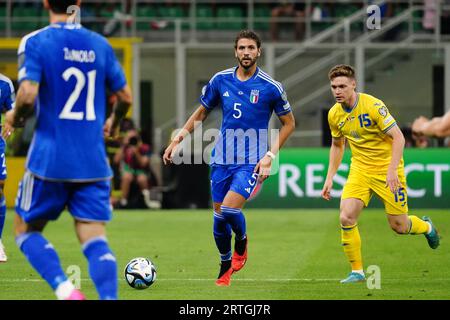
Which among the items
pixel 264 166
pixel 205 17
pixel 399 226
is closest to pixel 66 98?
pixel 264 166

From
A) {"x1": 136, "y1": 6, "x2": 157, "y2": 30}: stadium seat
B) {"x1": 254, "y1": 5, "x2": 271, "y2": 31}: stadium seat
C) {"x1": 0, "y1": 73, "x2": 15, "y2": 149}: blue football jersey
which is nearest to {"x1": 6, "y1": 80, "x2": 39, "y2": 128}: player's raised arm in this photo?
{"x1": 0, "y1": 73, "x2": 15, "y2": 149}: blue football jersey

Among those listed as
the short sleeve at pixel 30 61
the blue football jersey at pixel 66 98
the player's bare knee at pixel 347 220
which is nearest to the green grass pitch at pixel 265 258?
the player's bare knee at pixel 347 220

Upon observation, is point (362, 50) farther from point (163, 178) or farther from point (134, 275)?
point (134, 275)

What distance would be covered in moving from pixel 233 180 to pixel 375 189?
5.54 feet

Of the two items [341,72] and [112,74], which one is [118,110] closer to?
[112,74]

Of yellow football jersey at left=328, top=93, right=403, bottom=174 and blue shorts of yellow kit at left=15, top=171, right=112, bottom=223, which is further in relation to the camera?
yellow football jersey at left=328, top=93, right=403, bottom=174

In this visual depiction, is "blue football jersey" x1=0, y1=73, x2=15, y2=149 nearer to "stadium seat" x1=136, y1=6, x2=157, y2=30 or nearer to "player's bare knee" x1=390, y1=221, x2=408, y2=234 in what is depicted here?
"player's bare knee" x1=390, y1=221, x2=408, y2=234

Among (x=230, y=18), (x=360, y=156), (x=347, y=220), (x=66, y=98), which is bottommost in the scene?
(x=347, y=220)

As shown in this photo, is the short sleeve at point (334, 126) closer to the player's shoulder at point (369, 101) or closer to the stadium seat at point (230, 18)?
the player's shoulder at point (369, 101)

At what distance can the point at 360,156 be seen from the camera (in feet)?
38.5

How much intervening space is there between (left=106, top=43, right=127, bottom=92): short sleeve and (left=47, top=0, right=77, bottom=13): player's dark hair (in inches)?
16.0

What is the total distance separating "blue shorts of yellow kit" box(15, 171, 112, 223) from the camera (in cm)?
767

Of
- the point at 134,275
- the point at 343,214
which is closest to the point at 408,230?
the point at 343,214

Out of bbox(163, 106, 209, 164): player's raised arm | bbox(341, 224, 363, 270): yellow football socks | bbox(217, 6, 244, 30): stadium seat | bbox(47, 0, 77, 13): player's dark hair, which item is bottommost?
bbox(341, 224, 363, 270): yellow football socks
